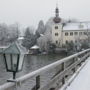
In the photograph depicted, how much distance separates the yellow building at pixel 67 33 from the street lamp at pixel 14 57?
89.7m

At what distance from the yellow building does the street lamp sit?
89731mm

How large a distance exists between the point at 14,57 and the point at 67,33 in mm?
93109

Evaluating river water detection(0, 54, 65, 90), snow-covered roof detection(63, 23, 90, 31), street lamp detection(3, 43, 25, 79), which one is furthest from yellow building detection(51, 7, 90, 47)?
street lamp detection(3, 43, 25, 79)

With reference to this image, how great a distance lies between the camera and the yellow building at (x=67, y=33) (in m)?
95.1

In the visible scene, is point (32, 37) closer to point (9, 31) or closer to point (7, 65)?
point (9, 31)

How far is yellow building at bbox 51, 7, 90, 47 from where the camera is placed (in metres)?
95.1

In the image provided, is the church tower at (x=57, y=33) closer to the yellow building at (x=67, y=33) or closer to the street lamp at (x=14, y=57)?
the yellow building at (x=67, y=33)

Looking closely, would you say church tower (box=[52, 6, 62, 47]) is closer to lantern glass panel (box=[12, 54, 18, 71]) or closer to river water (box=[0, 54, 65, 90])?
river water (box=[0, 54, 65, 90])

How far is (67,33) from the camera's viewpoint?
9688 cm

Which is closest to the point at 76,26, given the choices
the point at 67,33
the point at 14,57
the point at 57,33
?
the point at 67,33

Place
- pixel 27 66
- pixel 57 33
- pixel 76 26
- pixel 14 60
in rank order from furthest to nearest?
pixel 76 26, pixel 57 33, pixel 27 66, pixel 14 60

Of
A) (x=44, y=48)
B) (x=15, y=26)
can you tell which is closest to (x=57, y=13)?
(x=44, y=48)

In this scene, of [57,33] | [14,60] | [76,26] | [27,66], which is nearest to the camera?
[14,60]

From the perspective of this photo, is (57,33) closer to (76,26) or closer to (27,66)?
(76,26)
